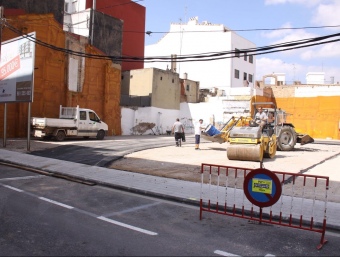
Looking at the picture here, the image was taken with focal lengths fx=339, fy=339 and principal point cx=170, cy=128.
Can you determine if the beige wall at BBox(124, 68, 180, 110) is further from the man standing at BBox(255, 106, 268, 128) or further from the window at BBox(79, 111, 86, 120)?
the man standing at BBox(255, 106, 268, 128)

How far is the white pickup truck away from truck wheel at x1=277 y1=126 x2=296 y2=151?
1277 cm

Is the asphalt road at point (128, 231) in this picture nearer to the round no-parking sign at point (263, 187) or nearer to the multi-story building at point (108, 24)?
the round no-parking sign at point (263, 187)

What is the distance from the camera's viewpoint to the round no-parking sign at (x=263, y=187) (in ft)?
19.9

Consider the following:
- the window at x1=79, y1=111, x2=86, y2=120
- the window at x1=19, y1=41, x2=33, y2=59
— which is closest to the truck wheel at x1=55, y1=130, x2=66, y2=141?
the window at x1=79, y1=111, x2=86, y2=120

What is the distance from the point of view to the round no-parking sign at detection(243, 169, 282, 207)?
6055 mm

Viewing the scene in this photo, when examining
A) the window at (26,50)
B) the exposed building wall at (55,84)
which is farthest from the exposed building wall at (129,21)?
the window at (26,50)

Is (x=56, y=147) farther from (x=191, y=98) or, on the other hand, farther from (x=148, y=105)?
(x=191, y=98)

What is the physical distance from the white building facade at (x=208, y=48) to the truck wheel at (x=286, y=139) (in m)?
31.2

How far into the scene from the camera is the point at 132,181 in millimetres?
10188

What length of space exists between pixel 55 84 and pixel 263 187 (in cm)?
2228

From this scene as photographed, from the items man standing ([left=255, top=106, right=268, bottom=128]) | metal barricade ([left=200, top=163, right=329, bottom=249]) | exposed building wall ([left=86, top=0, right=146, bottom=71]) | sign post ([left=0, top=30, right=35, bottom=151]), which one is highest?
exposed building wall ([left=86, top=0, right=146, bottom=71])

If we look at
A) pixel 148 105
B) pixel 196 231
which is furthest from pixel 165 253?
pixel 148 105

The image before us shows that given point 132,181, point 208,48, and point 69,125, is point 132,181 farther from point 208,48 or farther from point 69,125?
point 208,48

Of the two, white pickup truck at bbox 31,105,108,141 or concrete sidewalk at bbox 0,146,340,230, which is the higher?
white pickup truck at bbox 31,105,108,141
